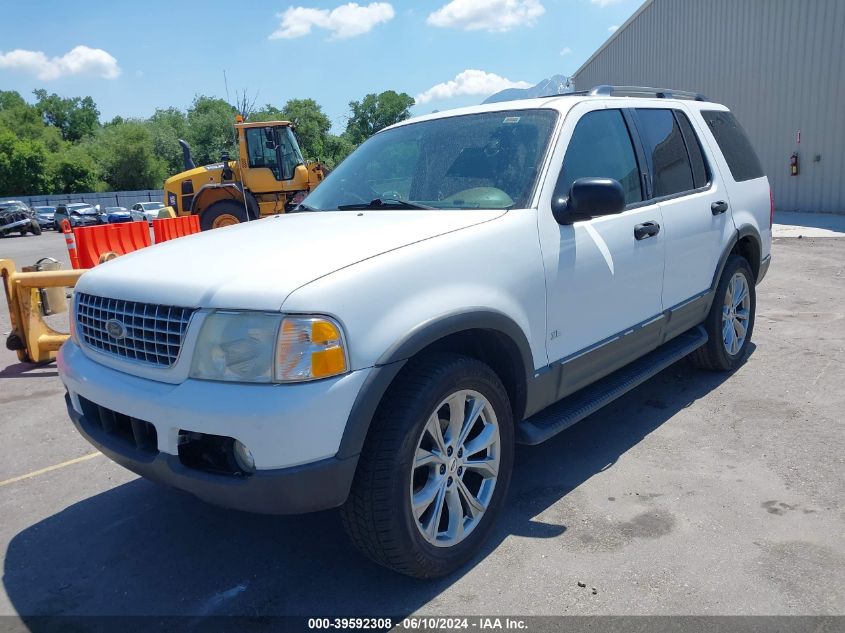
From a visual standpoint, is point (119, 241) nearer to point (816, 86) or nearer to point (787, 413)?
point (787, 413)

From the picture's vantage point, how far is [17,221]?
3219 centimetres

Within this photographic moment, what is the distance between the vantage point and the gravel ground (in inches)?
108

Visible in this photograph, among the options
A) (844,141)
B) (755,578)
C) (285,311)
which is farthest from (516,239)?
(844,141)

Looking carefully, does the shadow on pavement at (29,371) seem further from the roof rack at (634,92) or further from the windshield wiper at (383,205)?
the roof rack at (634,92)

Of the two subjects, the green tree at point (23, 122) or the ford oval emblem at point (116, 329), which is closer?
the ford oval emblem at point (116, 329)

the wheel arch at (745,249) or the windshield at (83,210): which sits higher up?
the windshield at (83,210)

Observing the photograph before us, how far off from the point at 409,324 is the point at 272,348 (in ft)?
1.72

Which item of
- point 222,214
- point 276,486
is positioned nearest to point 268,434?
point 276,486

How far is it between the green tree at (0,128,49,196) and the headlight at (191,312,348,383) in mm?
Result: 69115

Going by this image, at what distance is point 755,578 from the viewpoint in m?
2.78

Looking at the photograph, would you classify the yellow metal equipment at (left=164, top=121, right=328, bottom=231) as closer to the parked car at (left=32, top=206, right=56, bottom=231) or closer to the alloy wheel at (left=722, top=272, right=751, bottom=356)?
the alloy wheel at (left=722, top=272, right=751, bottom=356)

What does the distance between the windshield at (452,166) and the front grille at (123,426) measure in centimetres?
163

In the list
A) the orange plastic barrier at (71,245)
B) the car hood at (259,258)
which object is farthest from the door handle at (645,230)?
the orange plastic barrier at (71,245)

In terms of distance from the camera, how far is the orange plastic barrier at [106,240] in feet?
31.6
